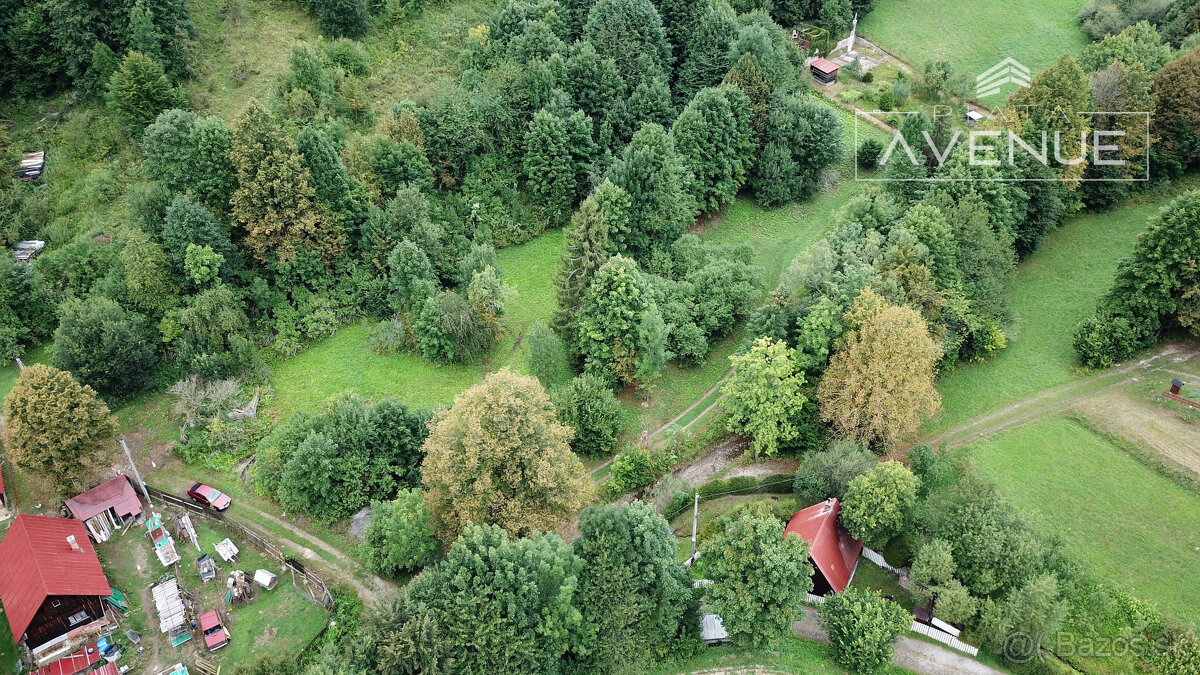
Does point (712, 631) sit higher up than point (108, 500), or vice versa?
point (108, 500)

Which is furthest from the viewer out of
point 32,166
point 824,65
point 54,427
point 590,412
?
point 824,65

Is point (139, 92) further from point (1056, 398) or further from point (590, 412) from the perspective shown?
point (1056, 398)

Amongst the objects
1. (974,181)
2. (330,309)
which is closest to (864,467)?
(974,181)

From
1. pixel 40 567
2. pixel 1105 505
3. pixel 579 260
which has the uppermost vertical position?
pixel 579 260

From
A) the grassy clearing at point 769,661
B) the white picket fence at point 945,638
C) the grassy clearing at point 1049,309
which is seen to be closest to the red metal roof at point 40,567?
the grassy clearing at point 769,661

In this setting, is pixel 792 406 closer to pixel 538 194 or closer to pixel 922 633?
pixel 922 633

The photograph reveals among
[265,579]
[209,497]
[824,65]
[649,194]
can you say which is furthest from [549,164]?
[265,579]

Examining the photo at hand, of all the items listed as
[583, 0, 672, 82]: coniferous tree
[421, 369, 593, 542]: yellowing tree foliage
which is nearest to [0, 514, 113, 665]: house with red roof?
[421, 369, 593, 542]: yellowing tree foliage
